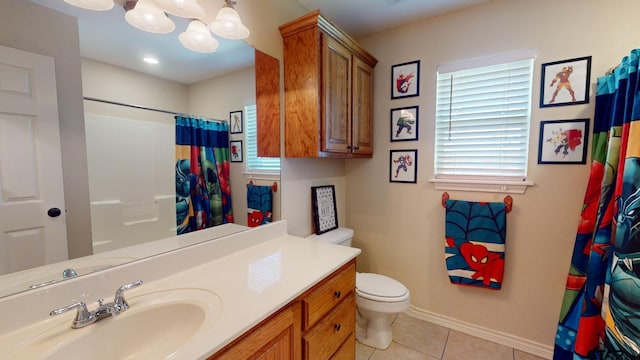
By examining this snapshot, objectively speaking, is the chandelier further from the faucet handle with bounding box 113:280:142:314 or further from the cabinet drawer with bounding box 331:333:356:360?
the cabinet drawer with bounding box 331:333:356:360

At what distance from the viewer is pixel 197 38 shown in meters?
1.22

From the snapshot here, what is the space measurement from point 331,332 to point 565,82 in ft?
6.76

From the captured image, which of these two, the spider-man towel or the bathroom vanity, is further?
the spider-man towel

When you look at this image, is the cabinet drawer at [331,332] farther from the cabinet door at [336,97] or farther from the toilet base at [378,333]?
the cabinet door at [336,97]

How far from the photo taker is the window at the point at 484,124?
68.3 inches

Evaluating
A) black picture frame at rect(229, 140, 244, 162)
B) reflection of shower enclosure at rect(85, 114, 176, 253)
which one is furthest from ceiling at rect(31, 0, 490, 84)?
black picture frame at rect(229, 140, 244, 162)

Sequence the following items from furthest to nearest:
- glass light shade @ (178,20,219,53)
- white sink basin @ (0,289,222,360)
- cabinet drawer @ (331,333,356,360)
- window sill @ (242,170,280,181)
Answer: window sill @ (242,170,280,181) < cabinet drawer @ (331,333,356,360) < glass light shade @ (178,20,219,53) < white sink basin @ (0,289,222,360)

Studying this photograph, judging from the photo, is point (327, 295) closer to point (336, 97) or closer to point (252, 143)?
point (252, 143)

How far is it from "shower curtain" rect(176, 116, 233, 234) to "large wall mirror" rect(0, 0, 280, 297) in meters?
0.04

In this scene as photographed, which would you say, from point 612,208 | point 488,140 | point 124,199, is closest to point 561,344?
point 612,208

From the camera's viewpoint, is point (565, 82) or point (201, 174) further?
point (565, 82)

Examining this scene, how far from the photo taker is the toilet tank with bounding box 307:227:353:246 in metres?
1.97

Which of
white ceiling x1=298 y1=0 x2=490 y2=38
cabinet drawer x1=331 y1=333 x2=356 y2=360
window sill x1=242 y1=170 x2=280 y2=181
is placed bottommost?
cabinet drawer x1=331 y1=333 x2=356 y2=360

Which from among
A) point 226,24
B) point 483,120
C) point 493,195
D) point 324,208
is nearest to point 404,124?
point 483,120
